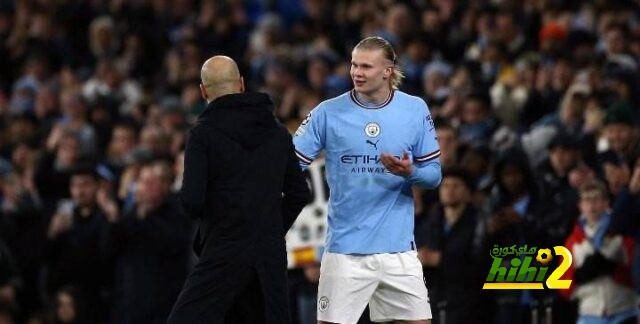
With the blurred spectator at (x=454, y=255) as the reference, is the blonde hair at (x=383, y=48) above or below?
above

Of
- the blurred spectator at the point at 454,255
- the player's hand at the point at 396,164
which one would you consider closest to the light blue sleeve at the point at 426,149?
the player's hand at the point at 396,164

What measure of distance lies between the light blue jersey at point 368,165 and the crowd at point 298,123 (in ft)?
7.77

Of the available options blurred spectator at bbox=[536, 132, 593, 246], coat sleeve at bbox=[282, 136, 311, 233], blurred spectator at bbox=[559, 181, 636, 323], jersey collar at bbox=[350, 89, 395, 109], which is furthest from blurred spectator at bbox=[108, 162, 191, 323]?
coat sleeve at bbox=[282, 136, 311, 233]

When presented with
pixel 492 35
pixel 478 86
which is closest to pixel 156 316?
pixel 478 86

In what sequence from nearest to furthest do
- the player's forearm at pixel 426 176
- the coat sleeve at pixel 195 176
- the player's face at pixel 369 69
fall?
1. the coat sleeve at pixel 195 176
2. the player's forearm at pixel 426 176
3. the player's face at pixel 369 69

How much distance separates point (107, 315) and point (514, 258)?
414 cm

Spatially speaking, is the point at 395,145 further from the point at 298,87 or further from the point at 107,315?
the point at 298,87

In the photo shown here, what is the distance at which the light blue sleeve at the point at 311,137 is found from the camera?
338 inches

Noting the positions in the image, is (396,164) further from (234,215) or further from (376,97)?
(234,215)

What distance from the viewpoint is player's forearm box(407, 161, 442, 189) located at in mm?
8422

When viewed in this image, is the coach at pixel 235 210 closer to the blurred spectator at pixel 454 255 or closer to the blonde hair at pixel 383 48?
the blonde hair at pixel 383 48

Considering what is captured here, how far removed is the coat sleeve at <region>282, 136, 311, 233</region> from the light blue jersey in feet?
1.07

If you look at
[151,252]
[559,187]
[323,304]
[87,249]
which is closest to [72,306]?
[87,249]

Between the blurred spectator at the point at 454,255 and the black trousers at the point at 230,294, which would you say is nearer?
the black trousers at the point at 230,294
